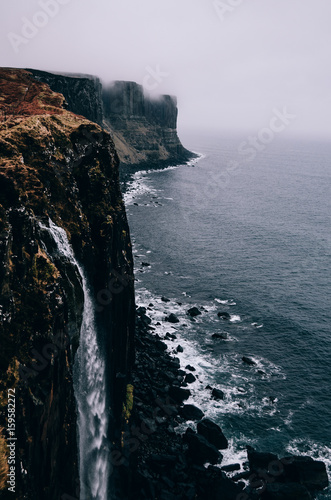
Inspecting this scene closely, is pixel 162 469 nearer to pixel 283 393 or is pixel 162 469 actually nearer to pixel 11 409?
pixel 283 393

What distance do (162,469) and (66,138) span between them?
27.9 m

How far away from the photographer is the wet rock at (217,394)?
38.0 m

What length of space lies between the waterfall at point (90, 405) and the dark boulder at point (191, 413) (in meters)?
10.4

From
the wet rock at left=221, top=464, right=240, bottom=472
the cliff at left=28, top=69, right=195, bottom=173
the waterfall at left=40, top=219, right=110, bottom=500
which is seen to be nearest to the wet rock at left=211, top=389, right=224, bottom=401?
the wet rock at left=221, top=464, right=240, bottom=472

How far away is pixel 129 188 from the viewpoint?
13012 cm

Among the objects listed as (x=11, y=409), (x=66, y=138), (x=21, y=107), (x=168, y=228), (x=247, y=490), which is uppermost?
(x=21, y=107)

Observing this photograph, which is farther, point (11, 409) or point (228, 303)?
point (228, 303)

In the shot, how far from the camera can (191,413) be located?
3547cm

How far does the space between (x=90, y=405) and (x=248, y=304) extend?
37.0m

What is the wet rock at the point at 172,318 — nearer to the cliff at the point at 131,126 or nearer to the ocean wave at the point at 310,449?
the ocean wave at the point at 310,449

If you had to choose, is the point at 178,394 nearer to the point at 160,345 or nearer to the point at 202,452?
the point at 202,452

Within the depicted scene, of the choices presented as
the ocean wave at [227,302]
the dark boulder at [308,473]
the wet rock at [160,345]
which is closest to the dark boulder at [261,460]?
the dark boulder at [308,473]

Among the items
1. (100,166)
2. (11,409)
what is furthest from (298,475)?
(100,166)

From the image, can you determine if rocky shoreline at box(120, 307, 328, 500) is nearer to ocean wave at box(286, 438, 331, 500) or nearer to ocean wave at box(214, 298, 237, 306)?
ocean wave at box(286, 438, 331, 500)
